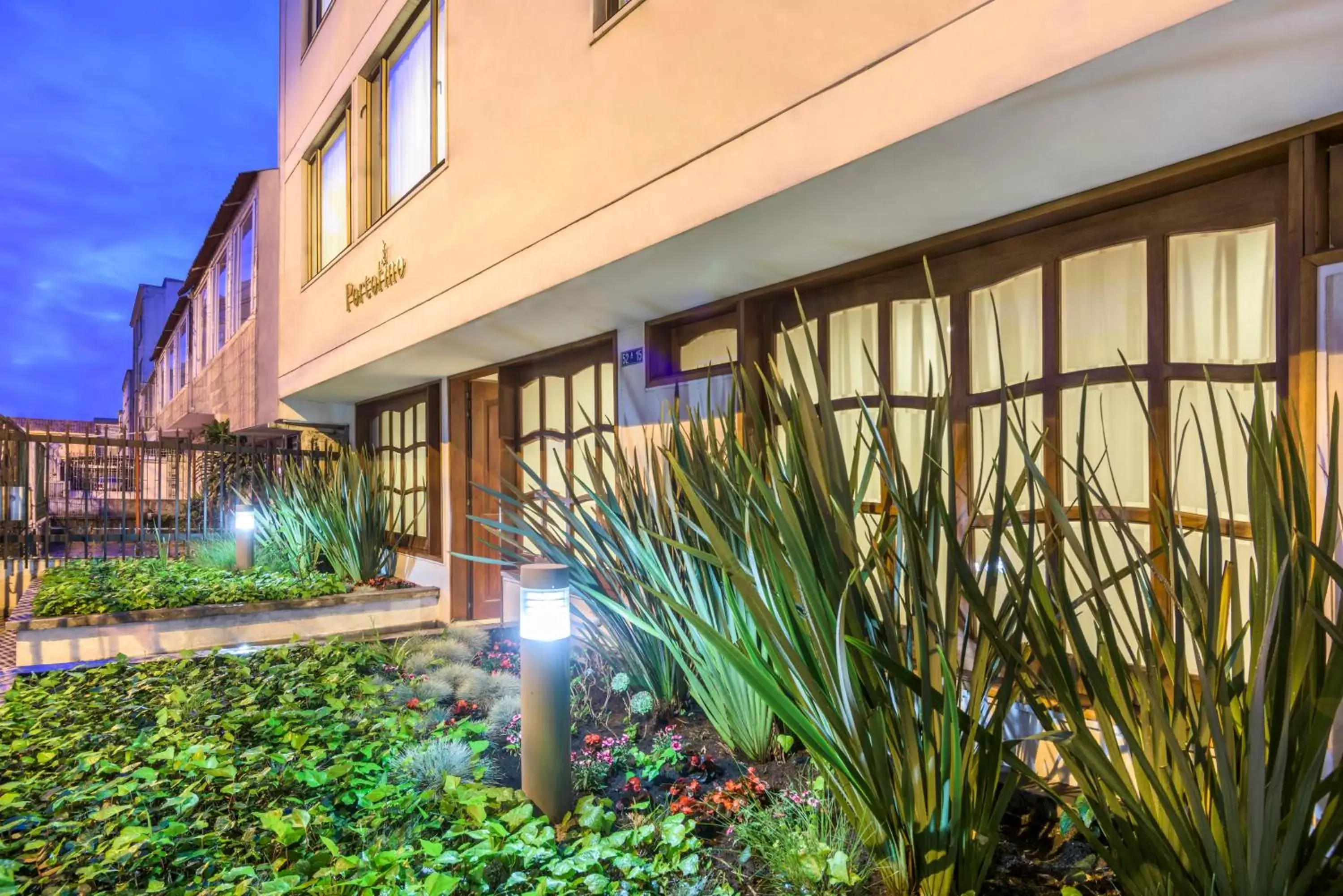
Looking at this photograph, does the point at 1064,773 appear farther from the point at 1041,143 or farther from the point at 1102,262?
the point at 1041,143

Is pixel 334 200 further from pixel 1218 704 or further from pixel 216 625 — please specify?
pixel 1218 704

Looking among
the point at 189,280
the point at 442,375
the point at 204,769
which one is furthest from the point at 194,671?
the point at 189,280

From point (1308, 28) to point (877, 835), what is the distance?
1829 millimetres

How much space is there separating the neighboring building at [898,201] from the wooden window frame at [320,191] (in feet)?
6.53

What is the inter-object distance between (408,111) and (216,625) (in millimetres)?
4015

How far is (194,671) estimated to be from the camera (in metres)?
3.69

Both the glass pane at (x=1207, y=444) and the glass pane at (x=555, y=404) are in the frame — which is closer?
the glass pane at (x=1207, y=444)

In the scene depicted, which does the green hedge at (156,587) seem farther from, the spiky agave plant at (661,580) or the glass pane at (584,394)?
the spiky agave plant at (661,580)

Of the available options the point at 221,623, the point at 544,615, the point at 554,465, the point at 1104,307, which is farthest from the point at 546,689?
the point at 221,623

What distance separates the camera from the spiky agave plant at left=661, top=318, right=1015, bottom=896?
1506 mm

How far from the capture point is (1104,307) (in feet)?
7.93

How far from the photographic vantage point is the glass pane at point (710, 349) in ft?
12.2

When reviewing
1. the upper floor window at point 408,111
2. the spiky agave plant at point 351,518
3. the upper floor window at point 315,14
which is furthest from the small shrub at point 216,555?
the upper floor window at point 315,14

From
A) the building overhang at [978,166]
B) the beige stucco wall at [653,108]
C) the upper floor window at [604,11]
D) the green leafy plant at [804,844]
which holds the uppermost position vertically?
the upper floor window at [604,11]
